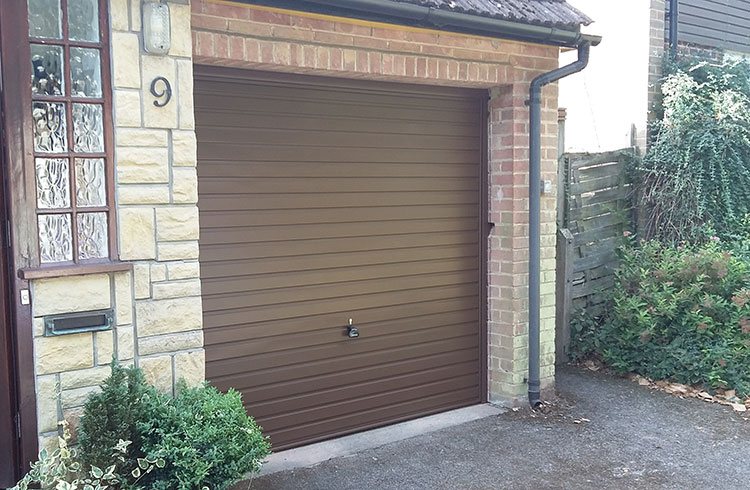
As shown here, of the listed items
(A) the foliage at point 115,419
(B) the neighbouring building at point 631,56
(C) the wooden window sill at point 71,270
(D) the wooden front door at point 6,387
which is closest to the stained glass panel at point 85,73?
(D) the wooden front door at point 6,387

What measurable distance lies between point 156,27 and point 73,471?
6.92 ft

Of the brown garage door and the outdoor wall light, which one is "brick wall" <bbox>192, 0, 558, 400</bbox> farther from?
the outdoor wall light

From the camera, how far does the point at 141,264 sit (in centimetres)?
340

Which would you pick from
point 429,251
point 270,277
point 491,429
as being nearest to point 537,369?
point 491,429

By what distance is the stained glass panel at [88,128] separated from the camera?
10.8 ft

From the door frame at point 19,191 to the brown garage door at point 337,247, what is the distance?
1.16 metres

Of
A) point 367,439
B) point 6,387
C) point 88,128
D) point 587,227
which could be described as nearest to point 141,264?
point 88,128

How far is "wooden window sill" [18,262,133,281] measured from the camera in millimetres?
3098

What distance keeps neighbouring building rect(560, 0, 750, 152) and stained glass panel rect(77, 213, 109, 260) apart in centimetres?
634

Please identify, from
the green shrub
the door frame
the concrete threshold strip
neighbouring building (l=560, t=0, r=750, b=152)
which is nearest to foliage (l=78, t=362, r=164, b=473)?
the green shrub

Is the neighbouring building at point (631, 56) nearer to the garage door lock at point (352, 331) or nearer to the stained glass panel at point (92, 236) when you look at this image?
the garage door lock at point (352, 331)

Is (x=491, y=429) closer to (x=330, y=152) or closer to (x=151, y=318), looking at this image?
(x=330, y=152)

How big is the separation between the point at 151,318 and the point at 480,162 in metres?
3.04

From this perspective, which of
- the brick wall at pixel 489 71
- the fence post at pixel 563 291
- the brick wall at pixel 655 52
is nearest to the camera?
the brick wall at pixel 489 71
